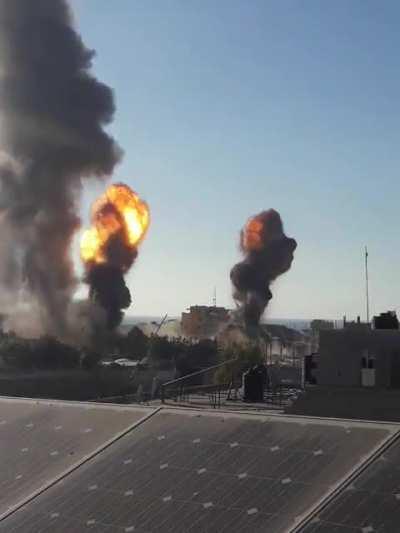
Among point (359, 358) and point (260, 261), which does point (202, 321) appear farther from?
point (359, 358)

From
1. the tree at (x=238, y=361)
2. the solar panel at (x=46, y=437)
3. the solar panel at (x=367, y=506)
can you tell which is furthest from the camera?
the tree at (x=238, y=361)

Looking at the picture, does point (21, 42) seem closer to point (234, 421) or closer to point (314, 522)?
point (234, 421)

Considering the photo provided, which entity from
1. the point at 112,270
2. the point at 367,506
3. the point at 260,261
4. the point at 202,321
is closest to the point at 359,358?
the point at 367,506

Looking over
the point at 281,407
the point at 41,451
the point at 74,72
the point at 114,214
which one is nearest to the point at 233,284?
the point at 114,214

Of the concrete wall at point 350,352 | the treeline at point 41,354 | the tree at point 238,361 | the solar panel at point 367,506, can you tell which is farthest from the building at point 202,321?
the solar panel at point 367,506

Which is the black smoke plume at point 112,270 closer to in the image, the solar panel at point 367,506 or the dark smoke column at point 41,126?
the dark smoke column at point 41,126

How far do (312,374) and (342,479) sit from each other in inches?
475

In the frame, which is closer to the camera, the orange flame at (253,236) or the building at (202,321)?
the orange flame at (253,236)

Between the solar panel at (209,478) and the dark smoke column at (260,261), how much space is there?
345 ft

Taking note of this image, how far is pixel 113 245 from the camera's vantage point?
10538 cm

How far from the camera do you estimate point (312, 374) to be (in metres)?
31.0

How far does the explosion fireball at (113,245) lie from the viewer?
102m

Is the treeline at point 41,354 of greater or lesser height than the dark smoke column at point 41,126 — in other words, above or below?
below

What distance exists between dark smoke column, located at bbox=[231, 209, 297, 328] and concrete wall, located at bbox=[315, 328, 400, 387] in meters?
98.7
